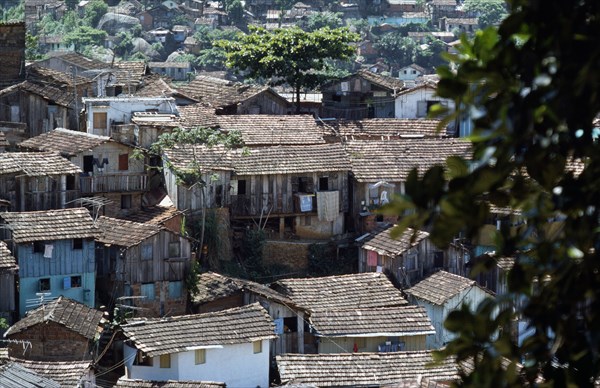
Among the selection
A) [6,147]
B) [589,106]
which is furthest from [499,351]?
[6,147]

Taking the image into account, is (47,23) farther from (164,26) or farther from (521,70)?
(521,70)

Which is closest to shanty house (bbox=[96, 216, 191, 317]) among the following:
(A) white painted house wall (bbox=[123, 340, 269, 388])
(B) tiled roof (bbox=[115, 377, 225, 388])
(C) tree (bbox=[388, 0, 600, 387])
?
(A) white painted house wall (bbox=[123, 340, 269, 388])

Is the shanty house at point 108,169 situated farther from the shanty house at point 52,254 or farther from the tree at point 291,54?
the tree at point 291,54

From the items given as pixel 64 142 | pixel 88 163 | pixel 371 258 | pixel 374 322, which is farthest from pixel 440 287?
pixel 64 142

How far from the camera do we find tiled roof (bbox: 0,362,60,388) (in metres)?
20.3

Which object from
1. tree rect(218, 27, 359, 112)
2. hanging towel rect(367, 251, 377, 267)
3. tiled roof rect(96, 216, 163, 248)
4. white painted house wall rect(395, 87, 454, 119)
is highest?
tree rect(218, 27, 359, 112)

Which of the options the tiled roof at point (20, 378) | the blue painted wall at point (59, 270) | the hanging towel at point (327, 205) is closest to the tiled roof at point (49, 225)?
the blue painted wall at point (59, 270)

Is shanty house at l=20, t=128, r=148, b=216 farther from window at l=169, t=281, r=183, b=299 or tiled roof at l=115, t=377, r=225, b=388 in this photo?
tiled roof at l=115, t=377, r=225, b=388

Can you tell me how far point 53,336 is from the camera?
25.0 metres

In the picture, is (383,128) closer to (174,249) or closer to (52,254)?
(174,249)

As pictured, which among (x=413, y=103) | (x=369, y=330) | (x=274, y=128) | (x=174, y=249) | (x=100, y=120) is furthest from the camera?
(x=413, y=103)

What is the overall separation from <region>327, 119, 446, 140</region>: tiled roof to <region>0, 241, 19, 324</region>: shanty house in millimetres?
12929

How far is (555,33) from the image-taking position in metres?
4.30

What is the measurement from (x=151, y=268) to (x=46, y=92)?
10.6m
